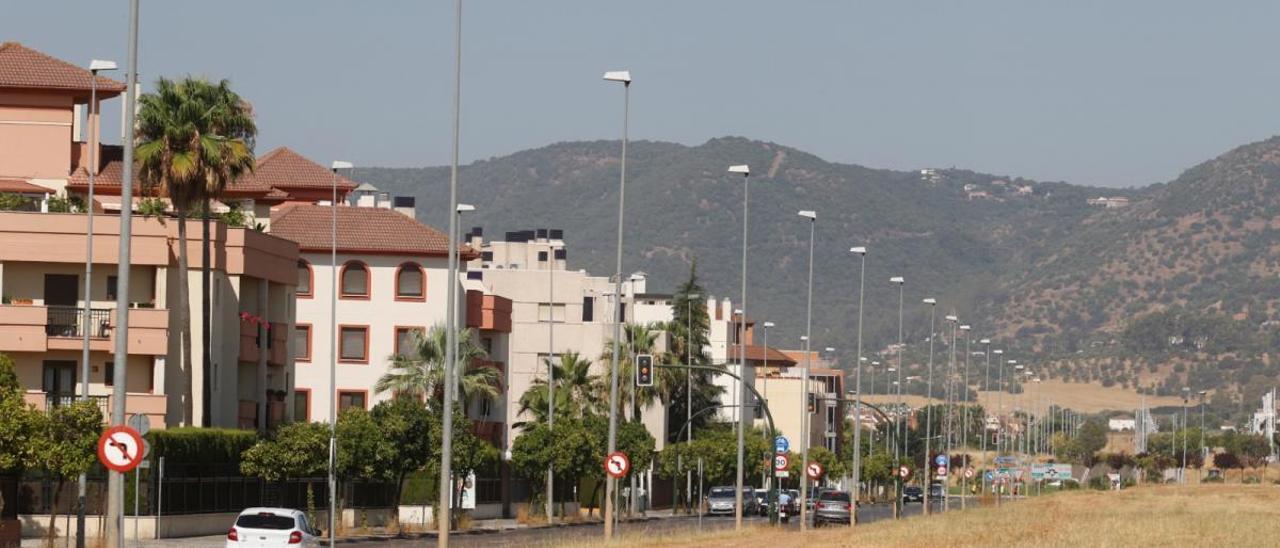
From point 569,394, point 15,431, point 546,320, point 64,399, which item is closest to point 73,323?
point 64,399

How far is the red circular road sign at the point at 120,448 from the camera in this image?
28.7 meters

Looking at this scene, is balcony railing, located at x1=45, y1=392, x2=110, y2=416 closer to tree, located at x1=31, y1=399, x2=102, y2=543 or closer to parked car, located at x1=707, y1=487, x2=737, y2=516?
→ tree, located at x1=31, y1=399, x2=102, y2=543

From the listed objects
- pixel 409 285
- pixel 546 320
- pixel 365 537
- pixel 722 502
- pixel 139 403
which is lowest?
pixel 722 502

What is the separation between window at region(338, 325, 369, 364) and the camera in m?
96.2

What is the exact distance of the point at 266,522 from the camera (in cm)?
4453

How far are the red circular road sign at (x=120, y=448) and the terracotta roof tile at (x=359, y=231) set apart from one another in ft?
216

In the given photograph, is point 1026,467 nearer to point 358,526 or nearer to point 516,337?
point 516,337

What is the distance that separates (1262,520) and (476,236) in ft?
368

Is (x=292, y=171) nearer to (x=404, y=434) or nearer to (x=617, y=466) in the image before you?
(x=404, y=434)

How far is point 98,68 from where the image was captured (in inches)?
2104

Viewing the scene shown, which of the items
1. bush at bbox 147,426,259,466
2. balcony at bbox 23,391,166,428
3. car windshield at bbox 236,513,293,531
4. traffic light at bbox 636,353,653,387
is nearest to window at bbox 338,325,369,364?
bush at bbox 147,426,259,466

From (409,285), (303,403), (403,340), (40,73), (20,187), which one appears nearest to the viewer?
(20,187)

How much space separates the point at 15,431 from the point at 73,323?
68.4 ft

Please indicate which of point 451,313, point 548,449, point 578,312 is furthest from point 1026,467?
point 451,313
